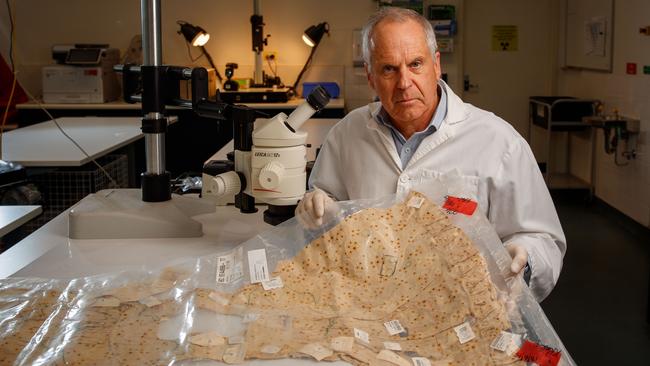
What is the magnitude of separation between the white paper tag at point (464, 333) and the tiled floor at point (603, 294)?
6.93ft

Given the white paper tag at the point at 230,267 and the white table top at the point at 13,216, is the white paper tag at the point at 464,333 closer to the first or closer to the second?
the white paper tag at the point at 230,267

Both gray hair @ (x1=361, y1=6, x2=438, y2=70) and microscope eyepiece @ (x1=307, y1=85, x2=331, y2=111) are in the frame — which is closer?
microscope eyepiece @ (x1=307, y1=85, x2=331, y2=111)

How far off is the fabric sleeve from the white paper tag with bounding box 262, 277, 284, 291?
600 millimetres

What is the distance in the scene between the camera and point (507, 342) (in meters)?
1.15

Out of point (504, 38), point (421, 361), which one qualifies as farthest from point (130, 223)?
point (504, 38)

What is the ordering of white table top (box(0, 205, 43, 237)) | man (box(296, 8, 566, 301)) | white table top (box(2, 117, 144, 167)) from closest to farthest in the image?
1. man (box(296, 8, 566, 301))
2. white table top (box(0, 205, 43, 237))
3. white table top (box(2, 117, 144, 167))

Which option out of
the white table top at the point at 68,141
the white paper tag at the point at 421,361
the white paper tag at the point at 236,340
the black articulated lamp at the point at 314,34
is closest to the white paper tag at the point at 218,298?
the white paper tag at the point at 236,340

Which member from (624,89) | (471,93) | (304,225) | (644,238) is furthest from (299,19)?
(304,225)

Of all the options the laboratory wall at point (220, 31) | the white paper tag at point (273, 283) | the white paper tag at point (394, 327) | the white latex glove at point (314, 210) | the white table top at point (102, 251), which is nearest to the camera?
the white paper tag at point (394, 327)

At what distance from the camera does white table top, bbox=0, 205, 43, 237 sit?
7.11 feet

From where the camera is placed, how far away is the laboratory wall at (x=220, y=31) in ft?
21.6

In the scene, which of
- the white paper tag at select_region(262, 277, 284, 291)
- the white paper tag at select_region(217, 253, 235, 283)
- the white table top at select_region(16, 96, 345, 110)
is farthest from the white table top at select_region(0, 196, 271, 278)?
the white table top at select_region(16, 96, 345, 110)

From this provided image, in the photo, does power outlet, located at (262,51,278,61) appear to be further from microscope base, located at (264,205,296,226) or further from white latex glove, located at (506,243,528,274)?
white latex glove, located at (506,243,528,274)

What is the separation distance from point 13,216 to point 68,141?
1.71 metres
